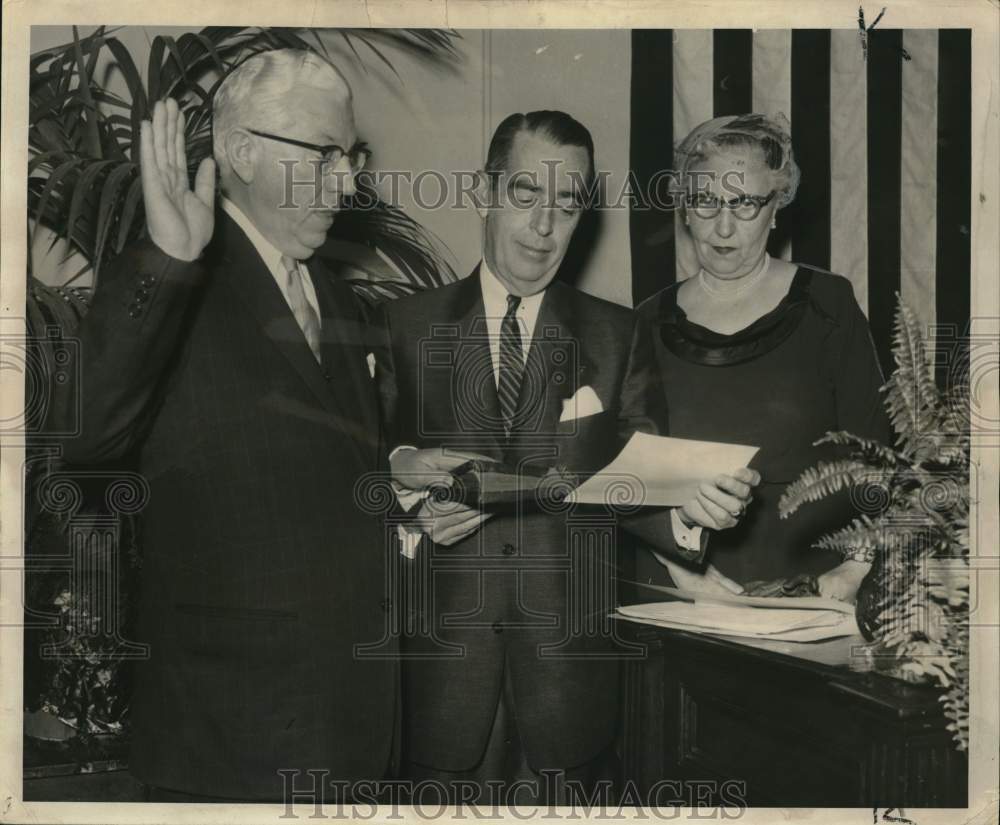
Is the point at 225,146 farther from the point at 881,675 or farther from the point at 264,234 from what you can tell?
the point at 881,675

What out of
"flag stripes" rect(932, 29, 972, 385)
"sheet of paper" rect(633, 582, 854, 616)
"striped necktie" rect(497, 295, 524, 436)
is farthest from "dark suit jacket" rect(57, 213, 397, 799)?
"flag stripes" rect(932, 29, 972, 385)

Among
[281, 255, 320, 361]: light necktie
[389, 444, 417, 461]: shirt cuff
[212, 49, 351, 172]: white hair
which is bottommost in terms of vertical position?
[389, 444, 417, 461]: shirt cuff

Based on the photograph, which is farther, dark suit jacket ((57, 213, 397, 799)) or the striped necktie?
the striped necktie

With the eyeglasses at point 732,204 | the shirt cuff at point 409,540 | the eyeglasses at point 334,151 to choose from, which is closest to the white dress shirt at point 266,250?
the eyeglasses at point 334,151

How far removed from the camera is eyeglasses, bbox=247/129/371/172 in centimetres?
288

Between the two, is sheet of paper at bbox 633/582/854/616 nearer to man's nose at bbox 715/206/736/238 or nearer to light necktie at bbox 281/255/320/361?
man's nose at bbox 715/206/736/238

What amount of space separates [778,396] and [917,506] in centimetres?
43

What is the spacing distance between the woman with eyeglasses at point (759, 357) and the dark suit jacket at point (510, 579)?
179 millimetres

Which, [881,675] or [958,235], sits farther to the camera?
[958,235]

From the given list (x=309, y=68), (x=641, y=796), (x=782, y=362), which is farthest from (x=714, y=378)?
(x=309, y=68)

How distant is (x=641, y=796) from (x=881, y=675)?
648 mm

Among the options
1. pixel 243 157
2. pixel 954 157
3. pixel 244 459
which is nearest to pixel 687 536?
pixel 244 459

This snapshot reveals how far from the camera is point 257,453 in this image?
2807mm

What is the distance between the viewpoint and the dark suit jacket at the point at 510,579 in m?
2.88
